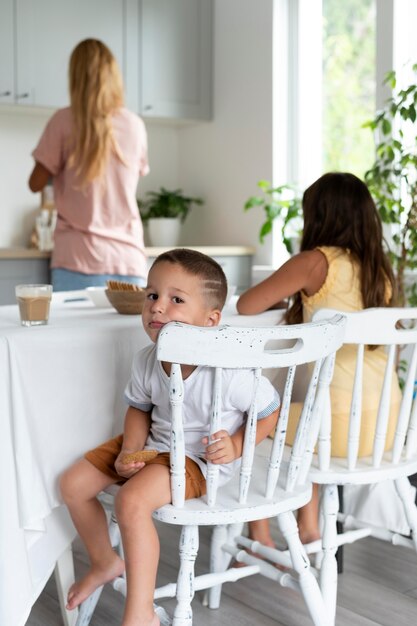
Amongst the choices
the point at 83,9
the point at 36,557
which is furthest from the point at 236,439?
the point at 83,9

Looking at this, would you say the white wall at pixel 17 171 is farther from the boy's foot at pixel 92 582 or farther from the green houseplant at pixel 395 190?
the boy's foot at pixel 92 582

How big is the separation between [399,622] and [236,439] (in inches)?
28.3

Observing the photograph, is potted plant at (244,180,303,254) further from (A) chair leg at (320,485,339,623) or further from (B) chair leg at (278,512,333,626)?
(B) chair leg at (278,512,333,626)

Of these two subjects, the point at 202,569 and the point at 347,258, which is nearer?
the point at 347,258

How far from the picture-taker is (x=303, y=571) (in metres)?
1.75

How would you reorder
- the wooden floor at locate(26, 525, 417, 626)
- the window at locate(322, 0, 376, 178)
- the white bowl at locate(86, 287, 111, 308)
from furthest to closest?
the window at locate(322, 0, 376, 178)
the white bowl at locate(86, 287, 111, 308)
the wooden floor at locate(26, 525, 417, 626)

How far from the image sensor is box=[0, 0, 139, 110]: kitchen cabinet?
3.94 metres

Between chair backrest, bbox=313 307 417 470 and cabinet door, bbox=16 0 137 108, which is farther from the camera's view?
cabinet door, bbox=16 0 137 108

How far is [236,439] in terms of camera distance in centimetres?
161

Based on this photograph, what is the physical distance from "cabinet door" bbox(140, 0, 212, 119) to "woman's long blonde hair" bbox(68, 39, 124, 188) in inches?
54.8

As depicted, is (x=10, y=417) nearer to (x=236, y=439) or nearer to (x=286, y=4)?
(x=236, y=439)

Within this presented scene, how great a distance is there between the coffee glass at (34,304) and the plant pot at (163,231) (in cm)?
264

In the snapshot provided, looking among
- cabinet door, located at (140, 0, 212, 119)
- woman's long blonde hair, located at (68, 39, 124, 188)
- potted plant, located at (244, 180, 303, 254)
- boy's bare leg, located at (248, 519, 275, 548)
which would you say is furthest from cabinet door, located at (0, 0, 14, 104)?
boy's bare leg, located at (248, 519, 275, 548)

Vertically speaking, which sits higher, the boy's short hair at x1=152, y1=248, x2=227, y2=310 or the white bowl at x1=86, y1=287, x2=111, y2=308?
the boy's short hair at x1=152, y1=248, x2=227, y2=310
